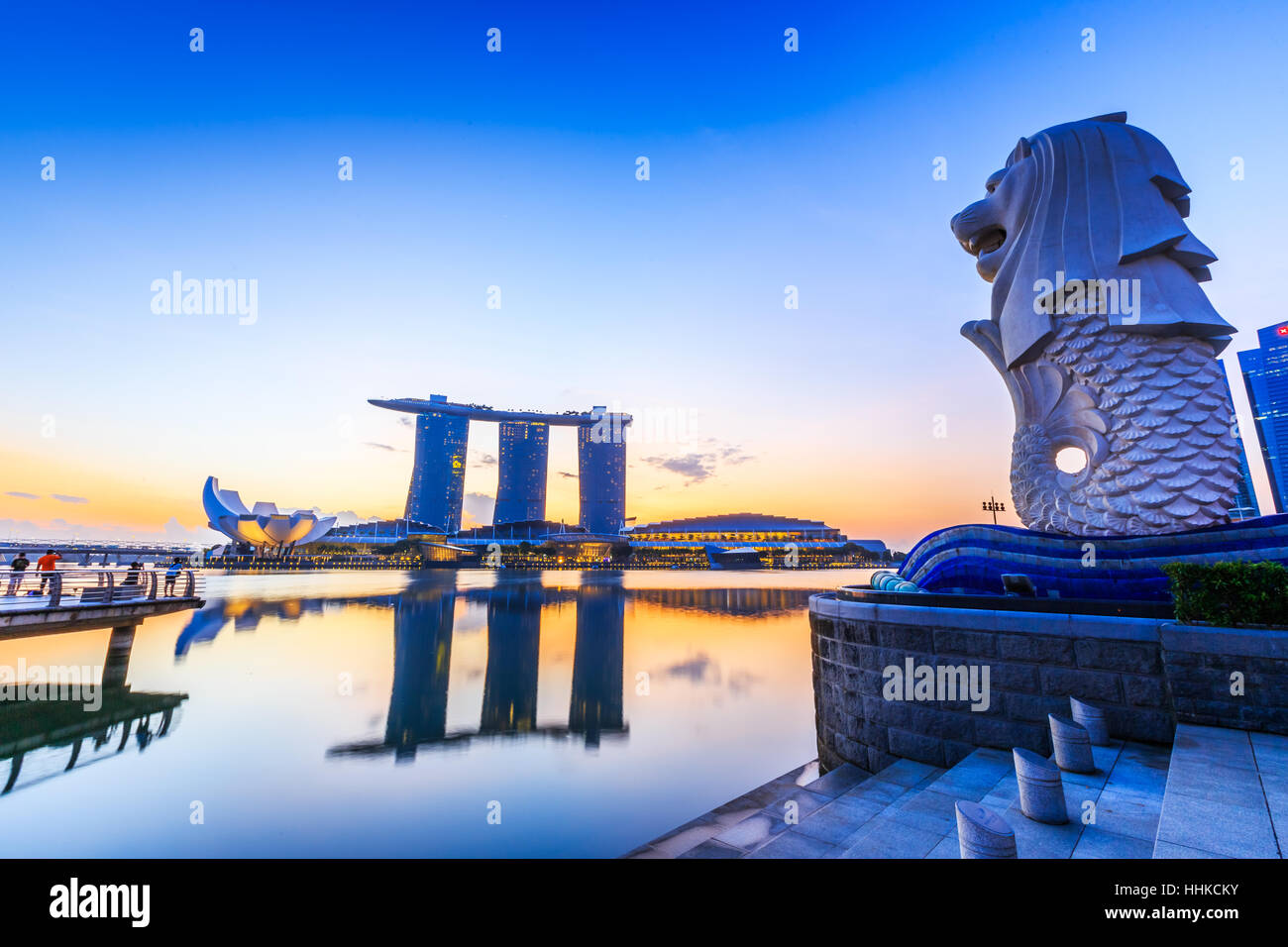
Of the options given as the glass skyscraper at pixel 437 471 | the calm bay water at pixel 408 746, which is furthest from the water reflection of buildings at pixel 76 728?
the glass skyscraper at pixel 437 471

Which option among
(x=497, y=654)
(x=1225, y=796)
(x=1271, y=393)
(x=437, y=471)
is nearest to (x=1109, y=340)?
(x=1225, y=796)

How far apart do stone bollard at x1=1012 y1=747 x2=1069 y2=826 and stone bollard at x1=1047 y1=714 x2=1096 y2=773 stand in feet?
4.53

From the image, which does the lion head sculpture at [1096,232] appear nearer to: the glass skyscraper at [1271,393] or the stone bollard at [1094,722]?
the stone bollard at [1094,722]

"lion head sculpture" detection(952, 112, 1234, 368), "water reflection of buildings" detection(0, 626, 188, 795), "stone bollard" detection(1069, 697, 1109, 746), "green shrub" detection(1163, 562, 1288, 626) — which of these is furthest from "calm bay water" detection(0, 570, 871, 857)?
"lion head sculpture" detection(952, 112, 1234, 368)

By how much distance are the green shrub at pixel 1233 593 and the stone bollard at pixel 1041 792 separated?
4.00 m

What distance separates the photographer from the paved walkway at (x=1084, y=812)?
403 centimetres

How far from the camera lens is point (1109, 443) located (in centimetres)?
1234

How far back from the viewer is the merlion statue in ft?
38.3

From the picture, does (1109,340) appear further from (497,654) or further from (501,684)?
(497,654)

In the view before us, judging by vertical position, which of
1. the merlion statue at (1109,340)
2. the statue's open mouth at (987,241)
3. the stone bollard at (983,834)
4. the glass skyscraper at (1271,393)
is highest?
the glass skyscraper at (1271,393)

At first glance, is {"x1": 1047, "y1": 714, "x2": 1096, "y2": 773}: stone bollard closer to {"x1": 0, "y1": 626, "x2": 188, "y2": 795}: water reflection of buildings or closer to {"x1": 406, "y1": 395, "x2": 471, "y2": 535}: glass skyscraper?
{"x1": 0, "y1": 626, "x2": 188, "y2": 795}: water reflection of buildings

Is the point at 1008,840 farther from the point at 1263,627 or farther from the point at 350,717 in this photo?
the point at 350,717

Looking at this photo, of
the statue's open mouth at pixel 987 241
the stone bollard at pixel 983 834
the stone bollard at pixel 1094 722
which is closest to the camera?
the stone bollard at pixel 983 834

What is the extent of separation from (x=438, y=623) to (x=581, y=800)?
68.7 ft
